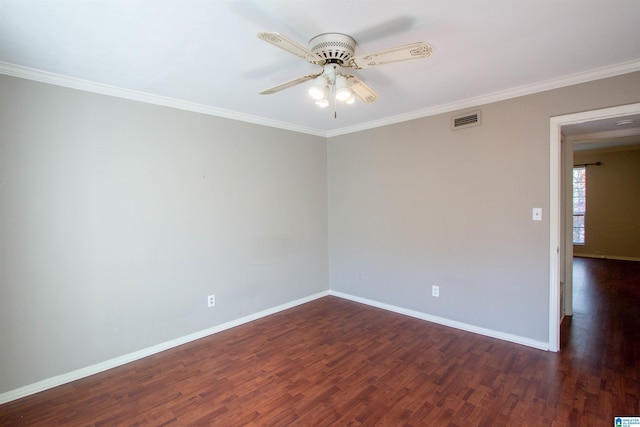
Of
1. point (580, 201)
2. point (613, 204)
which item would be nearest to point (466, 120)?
point (613, 204)

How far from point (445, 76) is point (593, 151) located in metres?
7.11

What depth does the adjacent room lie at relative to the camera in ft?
6.17

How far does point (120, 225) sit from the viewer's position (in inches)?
107

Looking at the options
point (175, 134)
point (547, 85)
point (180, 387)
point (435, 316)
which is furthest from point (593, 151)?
point (180, 387)

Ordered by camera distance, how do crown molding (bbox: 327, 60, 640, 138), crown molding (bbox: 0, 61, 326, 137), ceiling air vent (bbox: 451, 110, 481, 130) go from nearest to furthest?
1. crown molding (bbox: 0, 61, 326, 137)
2. crown molding (bbox: 327, 60, 640, 138)
3. ceiling air vent (bbox: 451, 110, 481, 130)

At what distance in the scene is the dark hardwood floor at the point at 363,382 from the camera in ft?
6.60

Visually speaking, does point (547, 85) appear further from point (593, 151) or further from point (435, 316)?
point (593, 151)

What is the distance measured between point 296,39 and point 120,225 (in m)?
2.19

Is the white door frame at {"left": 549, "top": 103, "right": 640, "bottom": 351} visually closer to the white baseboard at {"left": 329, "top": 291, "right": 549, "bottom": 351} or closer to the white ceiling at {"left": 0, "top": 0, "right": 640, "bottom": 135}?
the white baseboard at {"left": 329, "top": 291, "right": 549, "bottom": 351}

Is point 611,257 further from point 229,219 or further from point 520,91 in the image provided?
point 229,219

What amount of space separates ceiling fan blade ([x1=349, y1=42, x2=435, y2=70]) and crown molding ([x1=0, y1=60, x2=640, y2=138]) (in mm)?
1822

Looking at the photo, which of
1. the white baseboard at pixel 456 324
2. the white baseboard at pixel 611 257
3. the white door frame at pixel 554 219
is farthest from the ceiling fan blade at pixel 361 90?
the white baseboard at pixel 611 257

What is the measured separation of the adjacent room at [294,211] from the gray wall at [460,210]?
0.08 feet

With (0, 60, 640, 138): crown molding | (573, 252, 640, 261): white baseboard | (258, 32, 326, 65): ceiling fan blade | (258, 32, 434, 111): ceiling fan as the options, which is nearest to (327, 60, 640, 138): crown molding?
(0, 60, 640, 138): crown molding
